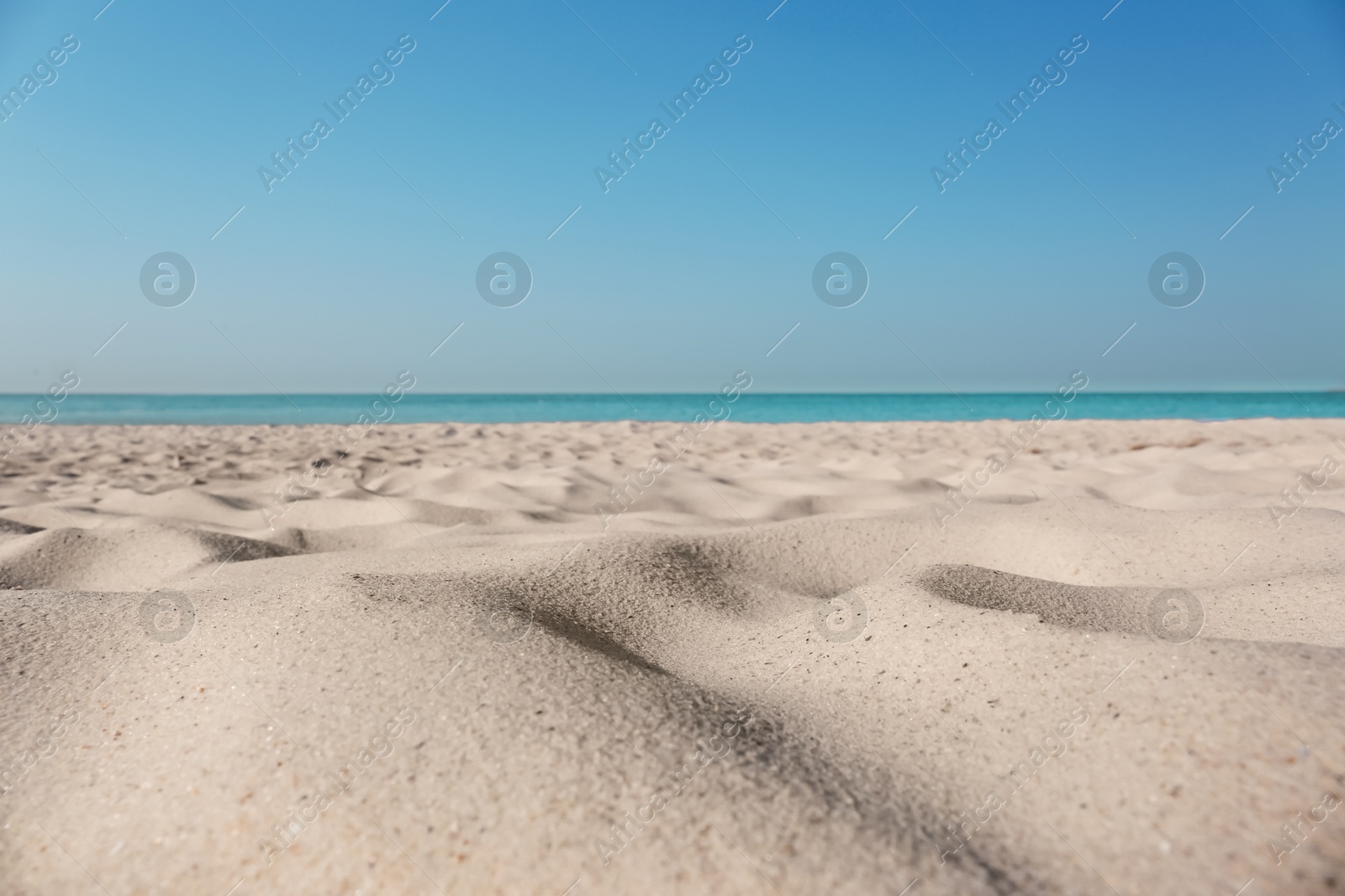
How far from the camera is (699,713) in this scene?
1206 millimetres

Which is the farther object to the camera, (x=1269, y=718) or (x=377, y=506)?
(x=377, y=506)

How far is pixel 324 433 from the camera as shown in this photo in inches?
349

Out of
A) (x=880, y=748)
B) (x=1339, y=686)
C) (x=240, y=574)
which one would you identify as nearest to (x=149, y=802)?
(x=880, y=748)

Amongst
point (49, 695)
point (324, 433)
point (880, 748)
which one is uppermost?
point (324, 433)

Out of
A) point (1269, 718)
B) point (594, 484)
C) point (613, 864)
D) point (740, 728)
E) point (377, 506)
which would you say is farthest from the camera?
point (594, 484)

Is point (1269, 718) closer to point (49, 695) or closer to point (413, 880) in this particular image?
point (413, 880)

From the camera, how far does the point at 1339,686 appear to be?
1.06m

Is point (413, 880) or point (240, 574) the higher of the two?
point (240, 574)

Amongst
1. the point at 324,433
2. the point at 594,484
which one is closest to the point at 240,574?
the point at 594,484

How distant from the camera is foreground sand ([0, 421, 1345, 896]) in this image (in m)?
0.92

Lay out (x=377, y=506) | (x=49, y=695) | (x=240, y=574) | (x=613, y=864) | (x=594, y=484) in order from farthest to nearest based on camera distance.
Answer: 1. (x=594, y=484)
2. (x=377, y=506)
3. (x=240, y=574)
4. (x=49, y=695)
5. (x=613, y=864)

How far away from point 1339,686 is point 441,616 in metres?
1.46

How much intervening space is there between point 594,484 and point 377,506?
1.27 meters

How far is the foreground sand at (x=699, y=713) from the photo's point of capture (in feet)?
3.02
